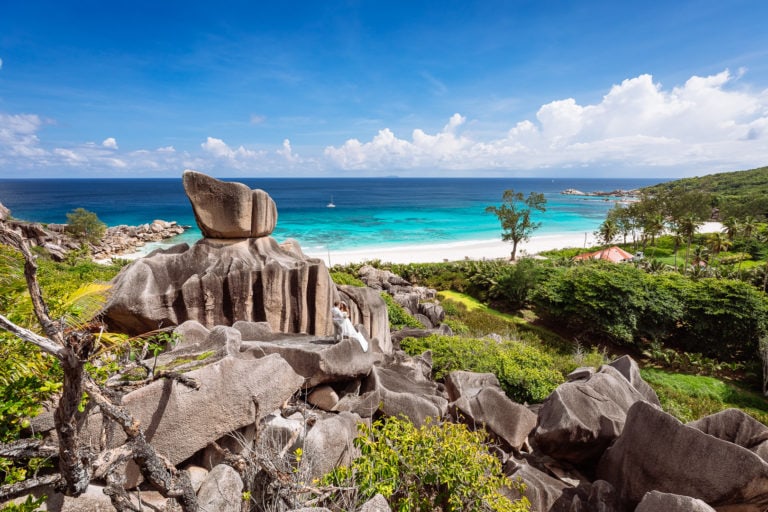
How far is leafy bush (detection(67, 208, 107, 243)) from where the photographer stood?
164 ft

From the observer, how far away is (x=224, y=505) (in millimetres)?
4617

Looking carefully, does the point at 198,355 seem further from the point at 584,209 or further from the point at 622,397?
the point at 584,209

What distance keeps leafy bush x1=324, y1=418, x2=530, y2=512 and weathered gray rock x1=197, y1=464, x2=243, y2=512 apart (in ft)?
3.86

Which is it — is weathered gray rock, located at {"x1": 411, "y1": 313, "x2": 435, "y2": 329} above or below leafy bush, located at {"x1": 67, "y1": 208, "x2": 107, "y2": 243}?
below

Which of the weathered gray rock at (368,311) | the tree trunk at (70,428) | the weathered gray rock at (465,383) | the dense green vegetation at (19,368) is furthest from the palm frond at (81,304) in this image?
the weathered gray rock at (465,383)

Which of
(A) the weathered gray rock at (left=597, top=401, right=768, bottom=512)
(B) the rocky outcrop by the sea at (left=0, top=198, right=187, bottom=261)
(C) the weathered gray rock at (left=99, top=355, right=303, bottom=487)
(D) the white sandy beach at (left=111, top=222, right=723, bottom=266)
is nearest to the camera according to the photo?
(C) the weathered gray rock at (left=99, top=355, right=303, bottom=487)

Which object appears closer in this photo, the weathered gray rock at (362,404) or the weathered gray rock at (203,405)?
the weathered gray rock at (203,405)

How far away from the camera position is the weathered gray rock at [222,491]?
458 cm

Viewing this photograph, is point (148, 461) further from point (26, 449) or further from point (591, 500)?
point (591, 500)

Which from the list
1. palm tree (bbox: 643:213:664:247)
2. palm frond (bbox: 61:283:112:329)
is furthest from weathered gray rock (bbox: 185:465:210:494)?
palm tree (bbox: 643:213:664:247)

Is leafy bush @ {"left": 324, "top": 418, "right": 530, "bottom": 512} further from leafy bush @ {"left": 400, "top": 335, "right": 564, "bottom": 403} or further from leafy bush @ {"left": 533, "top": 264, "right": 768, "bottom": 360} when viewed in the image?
leafy bush @ {"left": 533, "top": 264, "right": 768, "bottom": 360}

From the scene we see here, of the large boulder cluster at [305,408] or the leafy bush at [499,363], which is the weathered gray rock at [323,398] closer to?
the large boulder cluster at [305,408]

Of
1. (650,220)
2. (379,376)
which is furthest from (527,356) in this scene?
(650,220)

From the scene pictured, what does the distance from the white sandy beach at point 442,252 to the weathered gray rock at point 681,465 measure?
3982cm
